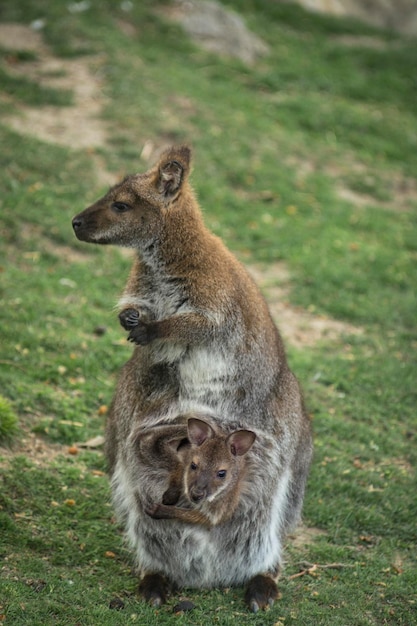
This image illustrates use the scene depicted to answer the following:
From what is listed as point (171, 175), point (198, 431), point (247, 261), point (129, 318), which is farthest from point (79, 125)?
point (198, 431)

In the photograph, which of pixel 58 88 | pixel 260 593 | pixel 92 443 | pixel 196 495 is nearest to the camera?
pixel 196 495

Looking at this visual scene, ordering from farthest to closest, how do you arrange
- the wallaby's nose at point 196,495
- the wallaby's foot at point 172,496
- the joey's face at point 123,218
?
1. the joey's face at point 123,218
2. the wallaby's foot at point 172,496
3. the wallaby's nose at point 196,495

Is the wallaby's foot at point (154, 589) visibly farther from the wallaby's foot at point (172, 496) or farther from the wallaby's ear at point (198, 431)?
the wallaby's ear at point (198, 431)

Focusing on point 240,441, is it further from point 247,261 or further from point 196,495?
point 247,261

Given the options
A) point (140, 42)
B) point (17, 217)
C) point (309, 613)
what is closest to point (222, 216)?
point (17, 217)

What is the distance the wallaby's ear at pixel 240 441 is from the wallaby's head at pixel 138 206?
1101 millimetres

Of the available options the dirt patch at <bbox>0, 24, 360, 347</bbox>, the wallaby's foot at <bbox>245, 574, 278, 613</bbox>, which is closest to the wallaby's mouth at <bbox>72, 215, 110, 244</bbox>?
Result: the wallaby's foot at <bbox>245, 574, 278, 613</bbox>

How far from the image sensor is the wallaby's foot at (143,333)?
4.58m

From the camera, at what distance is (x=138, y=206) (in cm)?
498

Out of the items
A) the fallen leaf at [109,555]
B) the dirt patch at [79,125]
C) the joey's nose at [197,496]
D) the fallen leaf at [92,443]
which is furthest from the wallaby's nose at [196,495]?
the dirt patch at [79,125]

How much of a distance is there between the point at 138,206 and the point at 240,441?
135 centimetres

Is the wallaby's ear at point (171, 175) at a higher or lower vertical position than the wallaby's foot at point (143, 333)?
higher

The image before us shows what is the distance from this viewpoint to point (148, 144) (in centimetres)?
1073

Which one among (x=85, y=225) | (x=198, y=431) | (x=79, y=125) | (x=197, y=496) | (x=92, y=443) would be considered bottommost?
(x=79, y=125)
